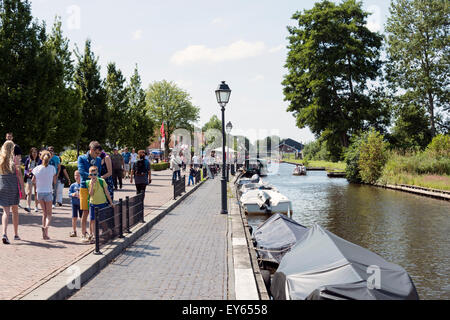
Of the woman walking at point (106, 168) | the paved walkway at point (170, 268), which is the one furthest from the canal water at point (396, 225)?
the woman walking at point (106, 168)

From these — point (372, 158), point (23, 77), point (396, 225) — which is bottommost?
point (396, 225)

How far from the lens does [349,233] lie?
16.2 m

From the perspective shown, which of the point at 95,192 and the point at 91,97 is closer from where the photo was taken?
the point at 95,192

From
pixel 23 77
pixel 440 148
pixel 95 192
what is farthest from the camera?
pixel 440 148

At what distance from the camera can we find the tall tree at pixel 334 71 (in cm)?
4503

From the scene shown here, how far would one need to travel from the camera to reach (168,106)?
253 ft

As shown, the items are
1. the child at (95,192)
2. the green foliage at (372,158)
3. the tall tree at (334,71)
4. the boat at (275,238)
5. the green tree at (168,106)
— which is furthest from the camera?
the green tree at (168,106)

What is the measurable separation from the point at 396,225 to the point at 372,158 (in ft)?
76.1

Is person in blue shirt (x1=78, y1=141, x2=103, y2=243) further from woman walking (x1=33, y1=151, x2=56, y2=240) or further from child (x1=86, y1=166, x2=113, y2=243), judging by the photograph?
woman walking (x1=33, y1=151, x2=56, y2=240)

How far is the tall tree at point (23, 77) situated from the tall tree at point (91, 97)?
13.5 metres

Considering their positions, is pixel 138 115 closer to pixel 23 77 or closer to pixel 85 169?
pixel 23 77

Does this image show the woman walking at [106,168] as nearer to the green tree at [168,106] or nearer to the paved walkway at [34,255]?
the paved walkway at [34,255]

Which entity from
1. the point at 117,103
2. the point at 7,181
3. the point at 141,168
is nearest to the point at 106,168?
the point at 7,181

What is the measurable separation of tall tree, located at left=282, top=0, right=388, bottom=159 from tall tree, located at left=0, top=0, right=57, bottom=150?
32826 millimetres
